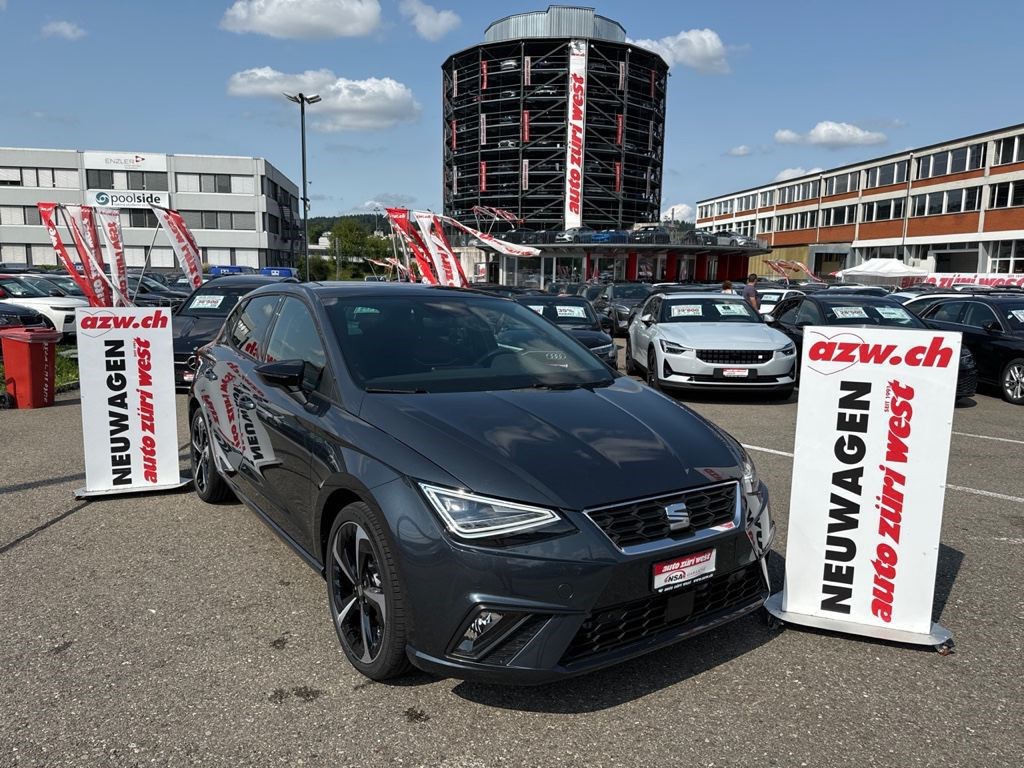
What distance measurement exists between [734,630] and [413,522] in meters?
1.80

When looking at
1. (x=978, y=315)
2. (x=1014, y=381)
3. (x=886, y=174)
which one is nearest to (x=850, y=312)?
(x=978, y=315)

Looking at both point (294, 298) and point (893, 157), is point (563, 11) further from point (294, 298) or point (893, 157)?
point (294, 298)

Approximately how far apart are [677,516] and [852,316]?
33.6 ft

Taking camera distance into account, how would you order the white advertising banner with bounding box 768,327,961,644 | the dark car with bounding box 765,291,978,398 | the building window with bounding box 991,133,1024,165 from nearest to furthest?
the white advertising banner with bounding box 768,327,961,644 < the dark car with bounding box 765,291,978,398 < the building window with bounding box 991,133,1024,165

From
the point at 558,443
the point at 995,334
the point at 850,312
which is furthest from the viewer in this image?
the point at 850,312

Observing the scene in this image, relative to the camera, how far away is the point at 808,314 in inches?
490

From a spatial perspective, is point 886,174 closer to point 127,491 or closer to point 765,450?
point 765,450

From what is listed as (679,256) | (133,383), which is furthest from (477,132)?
(133,383)

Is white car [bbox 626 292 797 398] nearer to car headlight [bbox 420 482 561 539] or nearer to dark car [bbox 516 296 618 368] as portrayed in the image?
dark car [bbox 516 296 618 368]

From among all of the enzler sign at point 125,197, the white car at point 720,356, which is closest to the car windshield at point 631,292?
the white car at point 720,356

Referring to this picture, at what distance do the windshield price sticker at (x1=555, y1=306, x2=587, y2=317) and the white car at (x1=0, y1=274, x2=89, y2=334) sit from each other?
10.7 metres

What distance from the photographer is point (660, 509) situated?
9.38ft

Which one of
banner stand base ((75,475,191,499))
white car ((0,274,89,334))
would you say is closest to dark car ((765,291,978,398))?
banner stand base ((75,475,191,499))

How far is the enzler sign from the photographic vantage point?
230 feet
